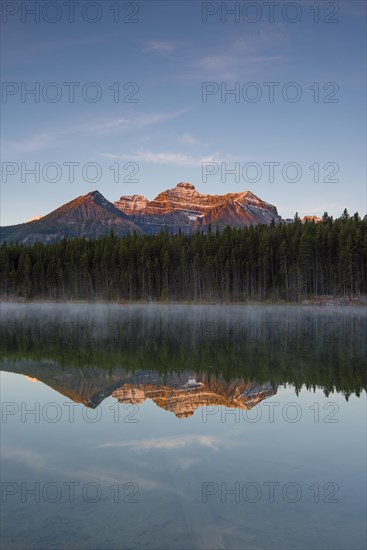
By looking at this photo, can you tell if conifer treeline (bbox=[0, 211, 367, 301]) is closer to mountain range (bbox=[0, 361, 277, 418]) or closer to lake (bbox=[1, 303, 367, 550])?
lake (bbox=[1, 303, 367, 550])

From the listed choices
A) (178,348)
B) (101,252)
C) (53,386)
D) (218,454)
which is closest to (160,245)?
(101,252)

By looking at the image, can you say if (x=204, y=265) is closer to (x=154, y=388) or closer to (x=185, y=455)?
(x=154, y=388)

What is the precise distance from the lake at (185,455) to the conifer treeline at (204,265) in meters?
87.3

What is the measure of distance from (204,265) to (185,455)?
111132mm

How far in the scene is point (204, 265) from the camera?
12406cm

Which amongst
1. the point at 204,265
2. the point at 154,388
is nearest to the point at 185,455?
the point at 154,388

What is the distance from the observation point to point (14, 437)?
14695mm

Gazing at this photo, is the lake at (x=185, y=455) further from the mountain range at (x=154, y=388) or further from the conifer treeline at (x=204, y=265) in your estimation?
the conifer treeline at (x=204, y=265)

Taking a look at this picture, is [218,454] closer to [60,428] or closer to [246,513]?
[246,513]

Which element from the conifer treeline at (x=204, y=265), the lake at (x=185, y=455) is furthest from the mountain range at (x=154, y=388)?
the conifer treeline at (x=204, y=265)

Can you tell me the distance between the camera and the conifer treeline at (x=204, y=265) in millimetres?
112062

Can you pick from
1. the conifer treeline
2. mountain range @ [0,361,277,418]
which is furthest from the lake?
the conifer treeline

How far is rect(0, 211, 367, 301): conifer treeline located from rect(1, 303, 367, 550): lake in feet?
286

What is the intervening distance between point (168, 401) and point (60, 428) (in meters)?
4.35
